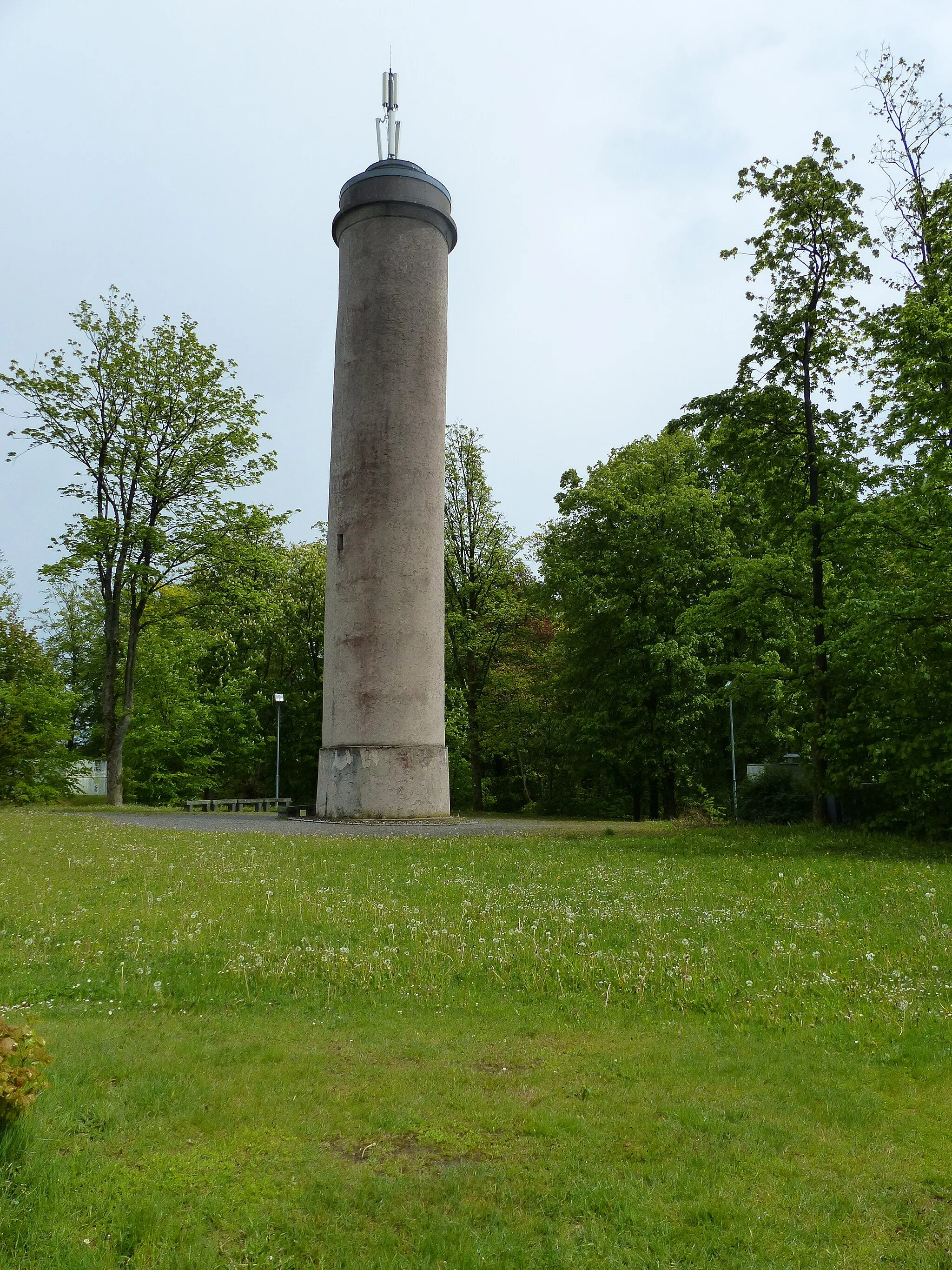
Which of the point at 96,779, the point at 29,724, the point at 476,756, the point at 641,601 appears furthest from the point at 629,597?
the point at 96,779

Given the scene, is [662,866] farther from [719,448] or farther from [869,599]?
[719,448]

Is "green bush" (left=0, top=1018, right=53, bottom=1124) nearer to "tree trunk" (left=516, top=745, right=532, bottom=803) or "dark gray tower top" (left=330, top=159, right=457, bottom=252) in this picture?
"dark gray tower top" (left=330, top=159, right=457, bottom=252)

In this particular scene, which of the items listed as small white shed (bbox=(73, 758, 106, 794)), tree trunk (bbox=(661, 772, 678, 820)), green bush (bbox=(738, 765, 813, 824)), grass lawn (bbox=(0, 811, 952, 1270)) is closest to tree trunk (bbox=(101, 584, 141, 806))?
small white shed (bbox=(73, 758, 106, 794))

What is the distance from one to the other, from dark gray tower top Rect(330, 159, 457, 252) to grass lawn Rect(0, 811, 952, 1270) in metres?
21.5

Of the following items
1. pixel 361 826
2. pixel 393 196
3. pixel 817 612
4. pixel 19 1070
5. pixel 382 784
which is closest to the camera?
pixel 19 1070

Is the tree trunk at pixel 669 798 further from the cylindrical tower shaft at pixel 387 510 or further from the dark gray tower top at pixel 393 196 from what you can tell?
the dark gray tower top at pixel 393 196

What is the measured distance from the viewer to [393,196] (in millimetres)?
26172

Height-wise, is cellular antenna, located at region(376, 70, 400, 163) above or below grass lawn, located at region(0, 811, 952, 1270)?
above

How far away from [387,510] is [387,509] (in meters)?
0.03

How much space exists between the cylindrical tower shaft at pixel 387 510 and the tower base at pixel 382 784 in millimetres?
33

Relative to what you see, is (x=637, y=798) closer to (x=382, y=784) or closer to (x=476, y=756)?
(x=476, y=756)

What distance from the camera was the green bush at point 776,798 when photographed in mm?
23297

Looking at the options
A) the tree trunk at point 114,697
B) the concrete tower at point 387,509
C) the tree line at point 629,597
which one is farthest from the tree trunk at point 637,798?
the tree trunk at point 114,697

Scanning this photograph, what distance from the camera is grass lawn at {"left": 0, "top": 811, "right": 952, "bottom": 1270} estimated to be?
383 centimetres
